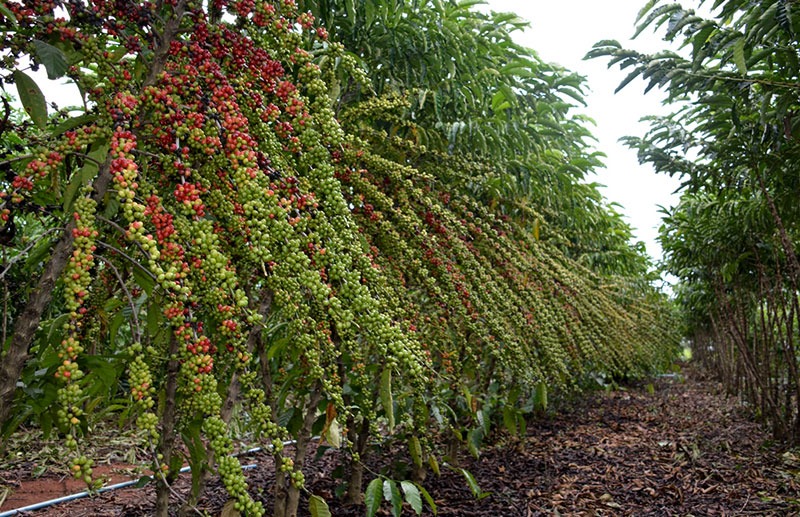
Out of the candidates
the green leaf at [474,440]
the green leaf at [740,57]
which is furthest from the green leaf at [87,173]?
the green leaf at [474,440]

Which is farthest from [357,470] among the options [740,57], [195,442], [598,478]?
[740,57]

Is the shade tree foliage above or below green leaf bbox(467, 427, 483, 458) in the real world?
above

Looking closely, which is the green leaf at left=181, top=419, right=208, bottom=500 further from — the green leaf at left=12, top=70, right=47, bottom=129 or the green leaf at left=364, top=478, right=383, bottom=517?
the green leaf at left=12, top=70, right=47, bottom=129

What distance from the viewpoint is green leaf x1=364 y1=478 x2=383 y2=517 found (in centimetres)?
244

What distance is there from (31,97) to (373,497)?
6.19 ft

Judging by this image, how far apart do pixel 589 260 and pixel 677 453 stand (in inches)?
84.8

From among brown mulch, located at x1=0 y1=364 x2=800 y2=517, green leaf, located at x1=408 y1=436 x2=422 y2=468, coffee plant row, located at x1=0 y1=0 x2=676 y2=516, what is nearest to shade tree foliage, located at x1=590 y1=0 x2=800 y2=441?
brown mulch, located at x1=0 y1=364 x2=800 y2=517

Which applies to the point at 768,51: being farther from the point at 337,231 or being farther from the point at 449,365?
the point at 337,231

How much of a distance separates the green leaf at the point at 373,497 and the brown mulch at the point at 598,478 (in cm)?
61

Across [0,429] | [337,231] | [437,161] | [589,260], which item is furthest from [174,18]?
[589,260]

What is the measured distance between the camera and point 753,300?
710 cm

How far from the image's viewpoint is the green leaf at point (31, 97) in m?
1.28

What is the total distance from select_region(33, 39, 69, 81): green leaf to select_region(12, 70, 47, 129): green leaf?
0.08 metres

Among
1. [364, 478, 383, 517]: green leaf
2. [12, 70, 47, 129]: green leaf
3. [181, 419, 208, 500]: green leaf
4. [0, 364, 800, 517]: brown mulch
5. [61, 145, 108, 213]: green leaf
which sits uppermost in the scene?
[12, 70, 47, 129]: green leaf
